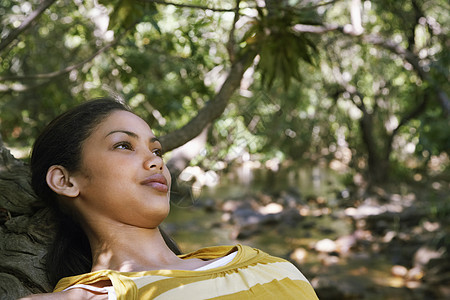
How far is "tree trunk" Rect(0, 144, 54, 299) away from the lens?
144 cm

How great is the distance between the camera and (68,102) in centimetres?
484

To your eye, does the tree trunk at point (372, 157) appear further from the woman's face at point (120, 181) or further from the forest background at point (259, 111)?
the woman's face at point (120, 181)

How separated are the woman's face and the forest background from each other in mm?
246

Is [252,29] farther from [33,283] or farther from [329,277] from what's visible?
[329,277]

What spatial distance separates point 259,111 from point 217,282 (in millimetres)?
5565

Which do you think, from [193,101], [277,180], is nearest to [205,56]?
[193,101]

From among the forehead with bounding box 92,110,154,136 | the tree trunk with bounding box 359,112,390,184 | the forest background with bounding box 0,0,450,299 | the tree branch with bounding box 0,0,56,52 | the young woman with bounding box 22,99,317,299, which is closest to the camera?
the young woman with bounding box 22,99,317,299

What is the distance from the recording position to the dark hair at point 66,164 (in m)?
1.50

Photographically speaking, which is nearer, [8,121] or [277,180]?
[8,121]

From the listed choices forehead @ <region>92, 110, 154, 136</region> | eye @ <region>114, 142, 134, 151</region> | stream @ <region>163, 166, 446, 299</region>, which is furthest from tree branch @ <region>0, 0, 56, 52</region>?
stream @ <region>163, 166, 446, 299</region>

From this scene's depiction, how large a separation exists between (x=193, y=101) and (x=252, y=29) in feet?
8.96

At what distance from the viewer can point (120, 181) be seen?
1433mm

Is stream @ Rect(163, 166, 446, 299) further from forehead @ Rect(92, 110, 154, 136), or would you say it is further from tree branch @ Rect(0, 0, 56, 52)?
forehead @ Rect(92, 110, 154, 136)

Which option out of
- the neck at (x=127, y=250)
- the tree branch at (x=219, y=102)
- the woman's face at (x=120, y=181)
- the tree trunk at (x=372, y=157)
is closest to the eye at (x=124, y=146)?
the woman's face at (x=120, y=181)
